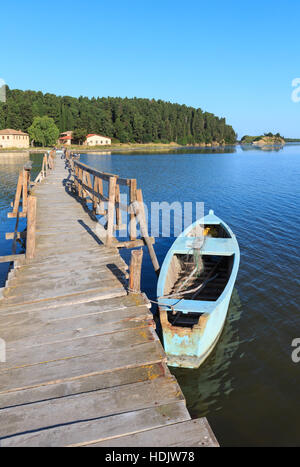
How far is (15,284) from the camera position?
19.9 ft

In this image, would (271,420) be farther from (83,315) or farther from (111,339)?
(83,315)

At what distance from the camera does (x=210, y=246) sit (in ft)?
32.1

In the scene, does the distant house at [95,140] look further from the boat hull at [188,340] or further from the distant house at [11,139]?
the boat hull at [188,340]

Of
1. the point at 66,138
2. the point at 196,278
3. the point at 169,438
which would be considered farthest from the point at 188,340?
the point at 66,138

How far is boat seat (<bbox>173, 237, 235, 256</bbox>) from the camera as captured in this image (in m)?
9.28

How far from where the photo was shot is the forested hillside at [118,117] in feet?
323

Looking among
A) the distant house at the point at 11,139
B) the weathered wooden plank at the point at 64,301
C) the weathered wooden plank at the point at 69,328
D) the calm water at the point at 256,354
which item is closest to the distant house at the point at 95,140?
the distant house at the point at 11,139

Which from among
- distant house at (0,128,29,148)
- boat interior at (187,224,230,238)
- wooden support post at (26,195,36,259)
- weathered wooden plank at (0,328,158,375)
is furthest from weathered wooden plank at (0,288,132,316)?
distant house at (0,128,29,148)

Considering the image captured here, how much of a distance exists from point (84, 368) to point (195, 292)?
5098mm

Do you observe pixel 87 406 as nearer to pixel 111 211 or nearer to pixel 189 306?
pixel 189 306

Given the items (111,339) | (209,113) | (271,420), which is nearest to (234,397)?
(271,420)

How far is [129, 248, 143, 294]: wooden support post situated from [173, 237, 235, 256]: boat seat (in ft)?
12.4

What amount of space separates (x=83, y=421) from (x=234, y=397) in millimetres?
3822

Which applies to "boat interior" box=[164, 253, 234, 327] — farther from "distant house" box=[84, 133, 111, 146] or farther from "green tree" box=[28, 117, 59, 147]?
"distant house" box=[84, 133, 111, 146]
